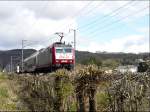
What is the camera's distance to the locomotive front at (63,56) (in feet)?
138

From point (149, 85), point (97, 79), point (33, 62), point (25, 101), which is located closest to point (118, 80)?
point (149, 85)

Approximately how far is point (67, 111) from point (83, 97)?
6.99 ft

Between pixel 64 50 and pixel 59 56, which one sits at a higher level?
pixel 64 50

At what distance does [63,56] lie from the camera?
1679 inches

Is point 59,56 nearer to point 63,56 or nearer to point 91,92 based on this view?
point 63,56

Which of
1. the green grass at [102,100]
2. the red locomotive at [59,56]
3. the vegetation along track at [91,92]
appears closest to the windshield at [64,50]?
the red locomotive at [59,56]

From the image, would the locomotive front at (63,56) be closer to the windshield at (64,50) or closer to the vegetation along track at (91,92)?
the windshield at (64,50)

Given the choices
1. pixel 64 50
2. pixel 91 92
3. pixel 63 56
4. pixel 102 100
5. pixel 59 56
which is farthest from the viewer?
pixel 64 50

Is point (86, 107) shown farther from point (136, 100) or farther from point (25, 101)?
point (25, 101)

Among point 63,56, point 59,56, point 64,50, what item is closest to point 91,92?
point 59,56

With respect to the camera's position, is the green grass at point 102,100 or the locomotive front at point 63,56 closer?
the green grass at point 102,100

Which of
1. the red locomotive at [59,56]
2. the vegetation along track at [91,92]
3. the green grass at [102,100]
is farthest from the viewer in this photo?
the red locomotive at [59,56]

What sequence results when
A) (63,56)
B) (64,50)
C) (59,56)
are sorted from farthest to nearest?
(64,50) → (63,56) → (59,56)

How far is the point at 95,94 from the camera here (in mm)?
13742
